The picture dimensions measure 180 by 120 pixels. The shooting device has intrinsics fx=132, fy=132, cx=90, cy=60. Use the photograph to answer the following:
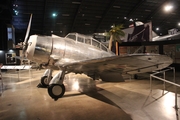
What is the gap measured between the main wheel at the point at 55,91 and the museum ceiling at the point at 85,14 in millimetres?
15326

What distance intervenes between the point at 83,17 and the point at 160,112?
19.2m

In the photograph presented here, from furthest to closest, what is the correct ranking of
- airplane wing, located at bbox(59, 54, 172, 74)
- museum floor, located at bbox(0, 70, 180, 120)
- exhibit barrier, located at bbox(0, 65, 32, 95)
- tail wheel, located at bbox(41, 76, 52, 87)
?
1. exhibit barrier, located at bbox(0, 65, 32, 95)
2. tail wheel, located at bbox(41, 76, 52, 87)
3. museum floor, located at bbox(0, 70, 180, 120)
4. airplane wing, located at bbox(59, 54, 172, 74)

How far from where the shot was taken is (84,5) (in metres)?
18.4

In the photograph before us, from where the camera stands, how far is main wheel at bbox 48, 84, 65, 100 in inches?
171

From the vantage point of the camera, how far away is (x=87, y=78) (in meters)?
8.90

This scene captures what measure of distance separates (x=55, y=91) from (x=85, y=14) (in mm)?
17716

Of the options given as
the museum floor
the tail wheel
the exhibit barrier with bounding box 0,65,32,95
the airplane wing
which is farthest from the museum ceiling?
the airplane wing

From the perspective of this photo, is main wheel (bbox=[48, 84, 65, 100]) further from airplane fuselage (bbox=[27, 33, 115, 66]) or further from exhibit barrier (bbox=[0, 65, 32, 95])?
exhibit barrier (bbox=[0, 65, 32, 95])

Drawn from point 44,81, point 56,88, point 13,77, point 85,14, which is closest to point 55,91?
point 56,88

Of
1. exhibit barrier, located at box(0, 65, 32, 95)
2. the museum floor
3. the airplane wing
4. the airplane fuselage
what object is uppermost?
the airplane fuselage

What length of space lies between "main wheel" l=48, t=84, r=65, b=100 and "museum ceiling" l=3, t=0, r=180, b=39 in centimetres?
1533

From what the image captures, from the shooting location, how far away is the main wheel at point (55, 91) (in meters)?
4.35

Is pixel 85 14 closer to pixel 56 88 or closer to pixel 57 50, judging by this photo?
pixel 57 50

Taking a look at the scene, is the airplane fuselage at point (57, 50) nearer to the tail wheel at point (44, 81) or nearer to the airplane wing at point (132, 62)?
the airplane wing at point (132, 62)
